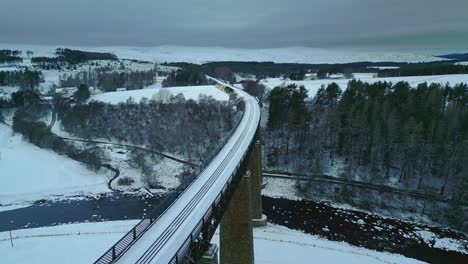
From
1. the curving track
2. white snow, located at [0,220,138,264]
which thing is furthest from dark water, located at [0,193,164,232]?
the curving track

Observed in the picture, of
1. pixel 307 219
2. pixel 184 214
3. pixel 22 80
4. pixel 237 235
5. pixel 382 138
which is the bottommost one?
pixel 307 219

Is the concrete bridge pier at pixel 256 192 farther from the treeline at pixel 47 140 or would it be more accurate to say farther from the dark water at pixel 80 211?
the treeline at pixel 47 140

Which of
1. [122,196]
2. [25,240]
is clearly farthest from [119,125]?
[25,240]

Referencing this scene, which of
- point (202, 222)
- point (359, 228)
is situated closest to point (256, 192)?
point (359, 228)

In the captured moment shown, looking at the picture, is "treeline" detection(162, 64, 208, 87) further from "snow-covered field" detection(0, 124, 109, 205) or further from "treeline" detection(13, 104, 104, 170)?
"snow-covered field" detection(0, 124, 109, 205)

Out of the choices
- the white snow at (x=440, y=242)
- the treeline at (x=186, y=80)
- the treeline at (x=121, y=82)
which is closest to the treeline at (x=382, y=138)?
the white snow at (x=440, y=242)

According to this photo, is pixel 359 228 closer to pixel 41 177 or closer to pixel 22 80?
pixel 41 177
